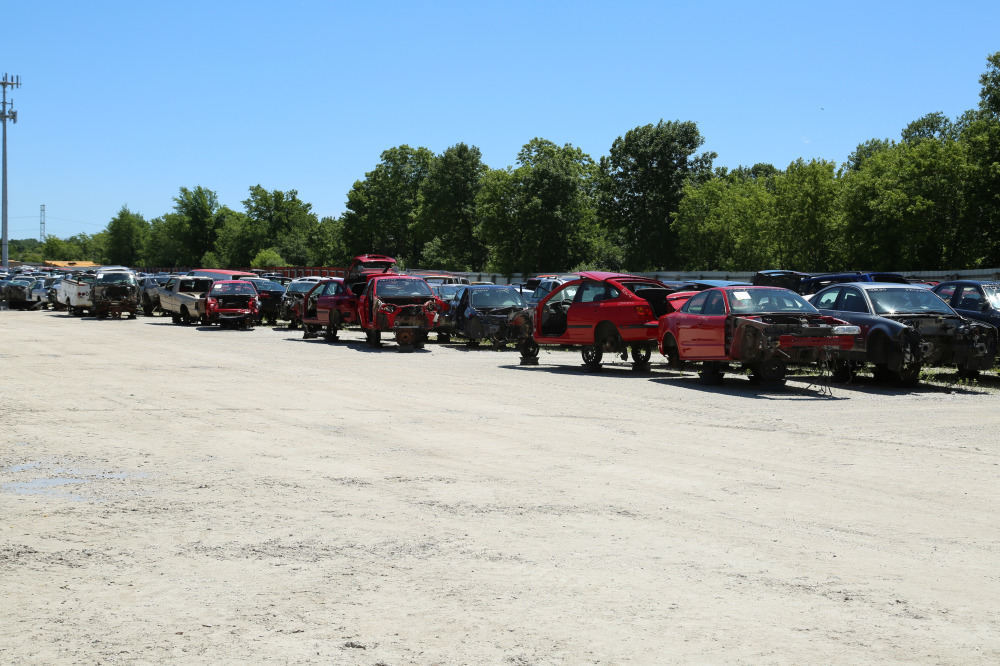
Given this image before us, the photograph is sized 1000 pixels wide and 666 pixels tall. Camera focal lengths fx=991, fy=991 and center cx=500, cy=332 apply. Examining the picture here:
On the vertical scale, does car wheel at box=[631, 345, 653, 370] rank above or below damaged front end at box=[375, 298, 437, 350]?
below

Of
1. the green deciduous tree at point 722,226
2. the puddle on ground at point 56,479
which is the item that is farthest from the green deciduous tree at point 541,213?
the puddle on ground at point 56,479

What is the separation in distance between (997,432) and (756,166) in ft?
401

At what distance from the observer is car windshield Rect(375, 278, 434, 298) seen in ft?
90.4

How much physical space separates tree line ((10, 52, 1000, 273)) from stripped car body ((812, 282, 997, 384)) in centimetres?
3737

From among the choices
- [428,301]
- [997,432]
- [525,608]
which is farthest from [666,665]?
[428,301]

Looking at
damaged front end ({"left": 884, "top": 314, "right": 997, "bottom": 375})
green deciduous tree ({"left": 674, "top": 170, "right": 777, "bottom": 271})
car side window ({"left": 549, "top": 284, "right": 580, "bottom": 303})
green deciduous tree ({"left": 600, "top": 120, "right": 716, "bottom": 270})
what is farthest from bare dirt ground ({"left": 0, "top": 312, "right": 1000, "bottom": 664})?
green deciduous tree ({"left": 600, "top": 120, "right": 716, "bottom": 270})

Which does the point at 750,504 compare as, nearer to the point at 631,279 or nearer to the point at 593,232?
the point at 631,279

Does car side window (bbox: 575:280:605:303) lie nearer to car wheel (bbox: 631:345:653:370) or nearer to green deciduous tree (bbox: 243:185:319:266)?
car wheel (bbox: 631:345:653:370)

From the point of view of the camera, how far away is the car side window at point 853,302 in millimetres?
18312

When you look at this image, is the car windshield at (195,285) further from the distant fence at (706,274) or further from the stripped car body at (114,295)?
the distant fence at (706,274)

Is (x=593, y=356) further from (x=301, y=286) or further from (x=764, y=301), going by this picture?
(x=301, y=286)

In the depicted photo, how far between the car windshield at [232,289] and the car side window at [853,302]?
25027 mm

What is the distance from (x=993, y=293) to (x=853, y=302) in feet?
12.4

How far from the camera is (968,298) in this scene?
2059 cm
